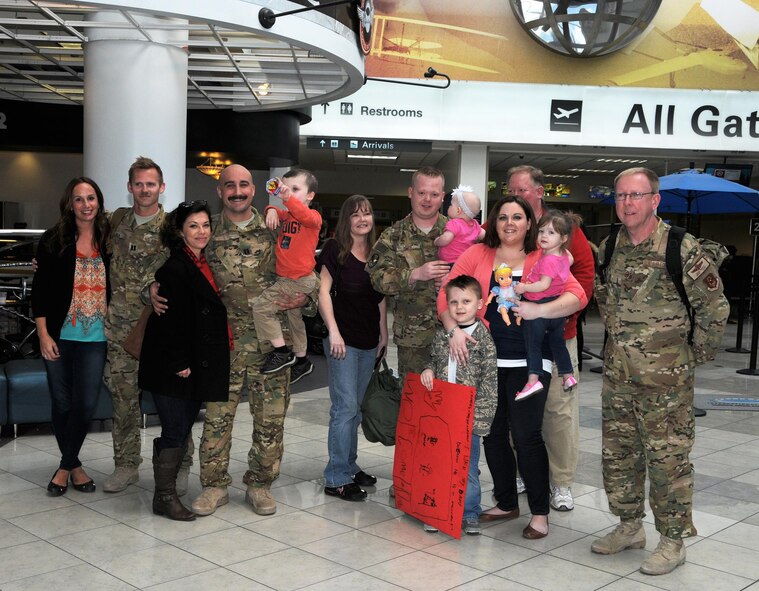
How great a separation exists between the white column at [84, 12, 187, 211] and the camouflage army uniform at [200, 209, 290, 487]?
3219mm

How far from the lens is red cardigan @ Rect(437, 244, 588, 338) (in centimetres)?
415

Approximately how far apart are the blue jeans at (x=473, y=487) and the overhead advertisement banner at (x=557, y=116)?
12.1m

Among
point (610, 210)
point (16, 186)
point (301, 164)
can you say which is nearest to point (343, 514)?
point (16, 186)

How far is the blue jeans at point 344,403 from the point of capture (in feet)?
15.7

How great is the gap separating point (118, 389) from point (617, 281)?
2.73 metres

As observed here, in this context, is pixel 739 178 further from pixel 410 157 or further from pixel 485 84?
pixel 410 157

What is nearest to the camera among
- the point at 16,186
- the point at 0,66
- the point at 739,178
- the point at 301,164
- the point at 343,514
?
the point at 343,514

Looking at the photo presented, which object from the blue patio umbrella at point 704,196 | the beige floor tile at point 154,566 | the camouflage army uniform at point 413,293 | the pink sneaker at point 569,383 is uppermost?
the blue patio umbrella at point 704,196

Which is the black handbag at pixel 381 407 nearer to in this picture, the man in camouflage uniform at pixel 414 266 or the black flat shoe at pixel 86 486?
the man in camouflage uniform at pixel 414 266

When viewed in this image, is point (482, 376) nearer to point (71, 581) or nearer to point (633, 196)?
point (633, 196)

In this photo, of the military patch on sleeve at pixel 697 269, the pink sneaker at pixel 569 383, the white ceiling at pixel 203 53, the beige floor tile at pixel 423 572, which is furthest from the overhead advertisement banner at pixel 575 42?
the beige floor tile at pixel 423 572

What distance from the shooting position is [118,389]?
187 inches

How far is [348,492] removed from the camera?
4.79 meters

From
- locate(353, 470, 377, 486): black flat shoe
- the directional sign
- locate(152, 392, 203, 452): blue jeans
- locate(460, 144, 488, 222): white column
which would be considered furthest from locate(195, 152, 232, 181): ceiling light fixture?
locate(152, 392, 203, 452): blue jeans
